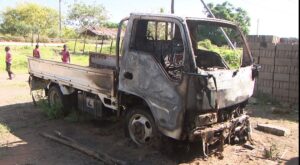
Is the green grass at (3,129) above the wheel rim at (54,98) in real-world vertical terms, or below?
below

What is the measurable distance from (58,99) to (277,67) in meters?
5.89

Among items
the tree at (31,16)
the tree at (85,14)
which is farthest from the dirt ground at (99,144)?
the tree at (31,16)

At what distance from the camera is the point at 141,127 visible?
585 centimetres

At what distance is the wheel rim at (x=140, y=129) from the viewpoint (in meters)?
5.77

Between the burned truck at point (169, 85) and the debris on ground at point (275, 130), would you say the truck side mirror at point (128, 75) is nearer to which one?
the burned truck at point (169, 85)

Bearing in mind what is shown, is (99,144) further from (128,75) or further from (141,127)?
(128,75)

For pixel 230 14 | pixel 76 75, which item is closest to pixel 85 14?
pixel 230 14

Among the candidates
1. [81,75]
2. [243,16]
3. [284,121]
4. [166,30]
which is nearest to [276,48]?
[284,121]

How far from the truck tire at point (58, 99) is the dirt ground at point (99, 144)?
0.89 ft

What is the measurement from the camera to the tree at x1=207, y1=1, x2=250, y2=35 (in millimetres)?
55875

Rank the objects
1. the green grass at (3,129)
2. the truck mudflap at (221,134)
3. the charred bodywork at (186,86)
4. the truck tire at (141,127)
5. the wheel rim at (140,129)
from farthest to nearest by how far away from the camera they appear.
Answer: the green grass at (3,129) < the wheel rim at (140,129) < the truck tire at (141,127) < the truck mudflap at (221,134) < the charred bodywork at (186,86)

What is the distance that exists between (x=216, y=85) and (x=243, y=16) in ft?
192

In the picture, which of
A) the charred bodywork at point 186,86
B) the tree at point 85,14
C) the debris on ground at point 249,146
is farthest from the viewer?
the tree at point 85,14

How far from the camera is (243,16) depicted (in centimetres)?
6103
